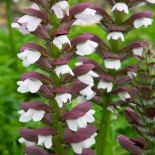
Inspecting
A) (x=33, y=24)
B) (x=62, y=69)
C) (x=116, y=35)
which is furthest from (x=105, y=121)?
(x=33, y=24)

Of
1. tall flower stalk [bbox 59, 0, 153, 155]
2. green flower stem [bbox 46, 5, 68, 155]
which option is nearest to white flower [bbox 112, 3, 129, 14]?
tall flower stalk [bbox 59, 0, 153, 155]

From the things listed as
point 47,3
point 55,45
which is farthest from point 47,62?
point 47,3

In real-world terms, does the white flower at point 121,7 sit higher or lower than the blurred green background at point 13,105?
higher

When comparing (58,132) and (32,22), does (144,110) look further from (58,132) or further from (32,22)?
(32,22)

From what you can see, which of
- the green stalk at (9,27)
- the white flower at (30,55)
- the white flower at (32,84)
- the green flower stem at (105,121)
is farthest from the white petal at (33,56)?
the green stalk at (9,27)

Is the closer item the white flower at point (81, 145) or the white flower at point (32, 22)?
the white flower at point (32, 22)

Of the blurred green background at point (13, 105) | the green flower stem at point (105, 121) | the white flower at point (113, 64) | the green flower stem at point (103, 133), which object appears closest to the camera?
the white flower at point (113, 64)

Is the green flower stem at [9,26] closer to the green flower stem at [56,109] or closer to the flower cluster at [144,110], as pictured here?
the green flower stem at [56,109]

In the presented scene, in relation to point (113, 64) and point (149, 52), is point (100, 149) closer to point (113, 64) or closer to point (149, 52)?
point (113, 64)

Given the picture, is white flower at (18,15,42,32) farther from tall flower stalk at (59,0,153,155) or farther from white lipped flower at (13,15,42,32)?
tall flower stalk at (59,0,153,155)
